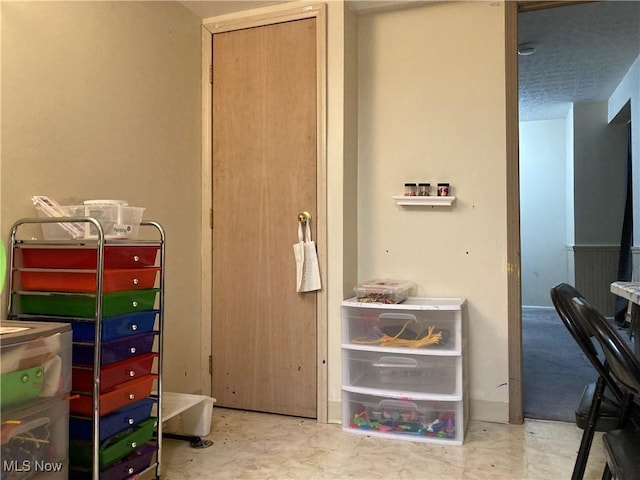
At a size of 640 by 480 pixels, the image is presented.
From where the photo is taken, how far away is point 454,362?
2320 millimetres

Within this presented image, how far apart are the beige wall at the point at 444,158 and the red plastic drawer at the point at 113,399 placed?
4.66 feet

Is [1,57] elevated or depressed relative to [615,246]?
elevated

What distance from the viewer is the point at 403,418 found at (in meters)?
2.39

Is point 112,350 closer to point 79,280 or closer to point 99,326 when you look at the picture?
point 99,326

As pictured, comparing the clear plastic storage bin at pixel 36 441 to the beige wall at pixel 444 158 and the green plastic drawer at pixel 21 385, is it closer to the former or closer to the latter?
the green plastic drawer at pixel 21 385

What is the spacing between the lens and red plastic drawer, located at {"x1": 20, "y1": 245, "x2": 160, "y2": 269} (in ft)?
5.54

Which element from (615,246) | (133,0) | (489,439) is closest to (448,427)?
(489,439)

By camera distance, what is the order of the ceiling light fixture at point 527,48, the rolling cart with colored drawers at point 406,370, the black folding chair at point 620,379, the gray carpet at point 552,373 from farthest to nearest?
the ceiling light fixture at point 527,48 < the gray carpet at point 552,373 < the rolling cart with colored drawers at point 406,370 < the black folding chair at point 620,379

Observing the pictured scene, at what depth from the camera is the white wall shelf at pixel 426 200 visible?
261 centimetres

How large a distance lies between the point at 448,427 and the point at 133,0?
2.51 metres

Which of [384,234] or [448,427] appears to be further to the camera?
[384,234]

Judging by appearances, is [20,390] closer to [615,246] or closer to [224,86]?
[224,86]

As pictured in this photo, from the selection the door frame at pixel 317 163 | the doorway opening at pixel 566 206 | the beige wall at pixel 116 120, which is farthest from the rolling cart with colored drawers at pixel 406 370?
the doorway opening at pixel 566 206

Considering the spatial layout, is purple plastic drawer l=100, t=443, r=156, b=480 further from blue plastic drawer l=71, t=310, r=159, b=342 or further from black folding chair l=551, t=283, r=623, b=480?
black folding chair l=551, t=283, r=623, b=480
